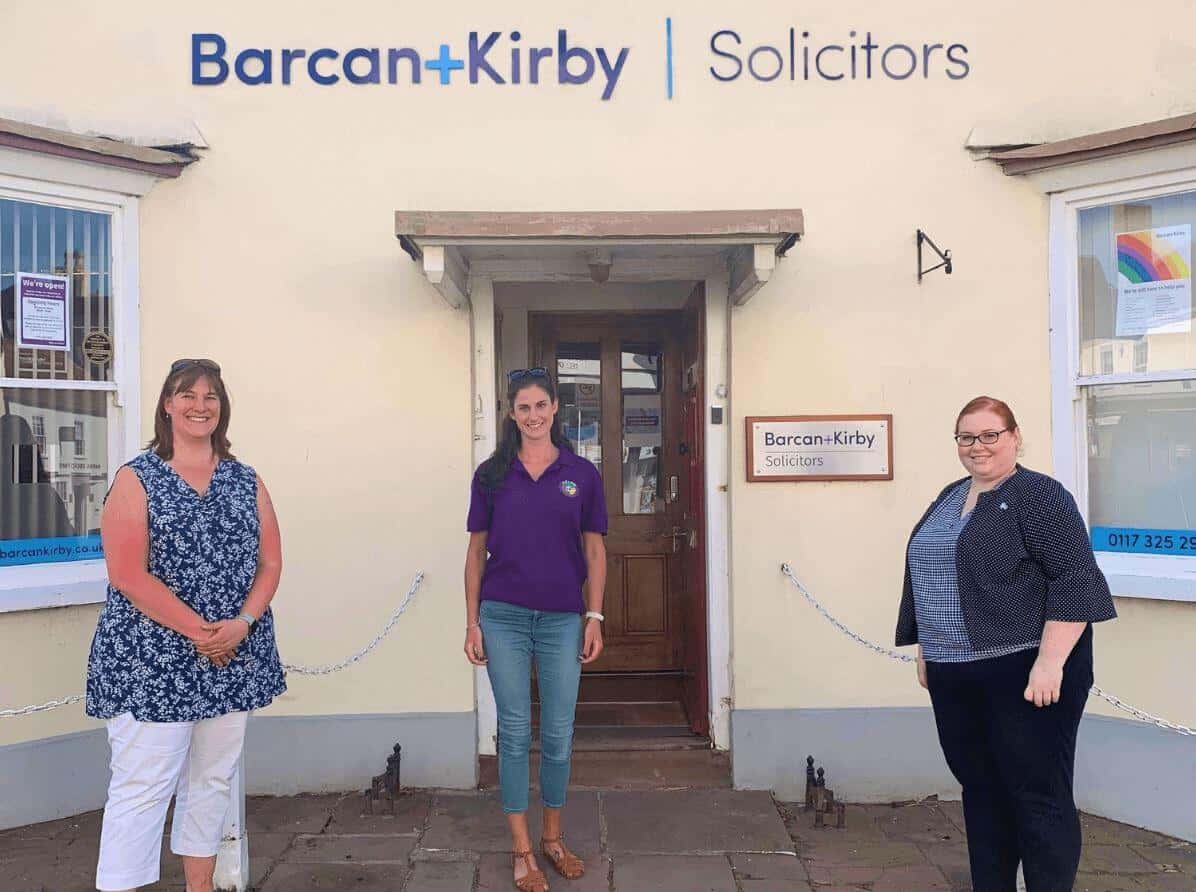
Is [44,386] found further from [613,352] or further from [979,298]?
[979,298]

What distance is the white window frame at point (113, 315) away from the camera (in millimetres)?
4355

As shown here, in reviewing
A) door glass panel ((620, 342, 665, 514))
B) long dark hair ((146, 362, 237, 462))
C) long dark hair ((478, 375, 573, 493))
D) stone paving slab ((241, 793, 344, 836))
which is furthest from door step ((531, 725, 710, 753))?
long dark hair ((146, 362, 237, 462))

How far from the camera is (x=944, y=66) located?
470 centimetres

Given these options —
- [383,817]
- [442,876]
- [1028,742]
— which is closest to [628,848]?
[442,876]

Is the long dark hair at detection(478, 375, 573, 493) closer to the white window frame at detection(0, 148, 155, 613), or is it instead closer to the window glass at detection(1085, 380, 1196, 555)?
the white window frame at detection(0, 148, 155, 613)

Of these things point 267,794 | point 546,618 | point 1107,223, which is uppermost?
point 1107,223

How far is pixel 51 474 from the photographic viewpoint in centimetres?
459

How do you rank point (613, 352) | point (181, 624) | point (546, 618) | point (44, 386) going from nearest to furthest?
point (181, 624), point (546, 618), point (44, 386), point (613, 352)

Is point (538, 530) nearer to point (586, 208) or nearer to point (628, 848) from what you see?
point (628, 848)

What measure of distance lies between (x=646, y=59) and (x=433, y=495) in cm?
231

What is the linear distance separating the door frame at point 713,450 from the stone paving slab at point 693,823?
33 cm

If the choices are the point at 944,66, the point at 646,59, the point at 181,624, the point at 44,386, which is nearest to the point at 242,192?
the point at 44,386

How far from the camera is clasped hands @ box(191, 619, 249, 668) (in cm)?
304

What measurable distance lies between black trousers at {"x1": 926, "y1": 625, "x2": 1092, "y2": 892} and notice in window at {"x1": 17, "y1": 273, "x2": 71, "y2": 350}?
401cm
